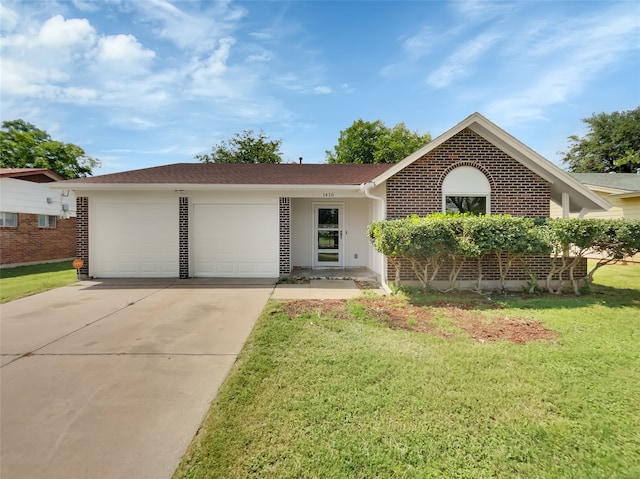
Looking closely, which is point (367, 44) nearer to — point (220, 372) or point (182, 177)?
point (182, 177)

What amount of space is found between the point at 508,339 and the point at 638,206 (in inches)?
536

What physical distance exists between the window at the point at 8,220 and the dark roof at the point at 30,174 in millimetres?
1634

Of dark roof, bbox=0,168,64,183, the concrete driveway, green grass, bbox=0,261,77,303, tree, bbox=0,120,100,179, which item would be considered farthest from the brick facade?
tree, bbox=0,120,100,179

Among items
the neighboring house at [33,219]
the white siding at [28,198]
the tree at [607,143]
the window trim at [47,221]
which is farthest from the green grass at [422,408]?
the tree at [607,143]

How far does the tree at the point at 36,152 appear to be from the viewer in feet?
85.9

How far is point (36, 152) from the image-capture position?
87.2ft

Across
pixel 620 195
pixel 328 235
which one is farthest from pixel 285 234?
pixel 620 195

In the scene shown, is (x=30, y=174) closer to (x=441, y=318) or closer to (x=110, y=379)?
(x=110, y=379)

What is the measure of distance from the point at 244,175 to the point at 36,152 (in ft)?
92.1

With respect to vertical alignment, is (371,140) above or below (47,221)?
above

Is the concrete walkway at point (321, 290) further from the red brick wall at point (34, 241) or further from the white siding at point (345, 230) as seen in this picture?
the red brick wall at point (34, 241)

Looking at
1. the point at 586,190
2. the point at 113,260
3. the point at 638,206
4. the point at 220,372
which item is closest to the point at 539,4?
the point at 586,190

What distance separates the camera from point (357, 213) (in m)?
11.2

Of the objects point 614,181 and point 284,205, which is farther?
point 614,181
